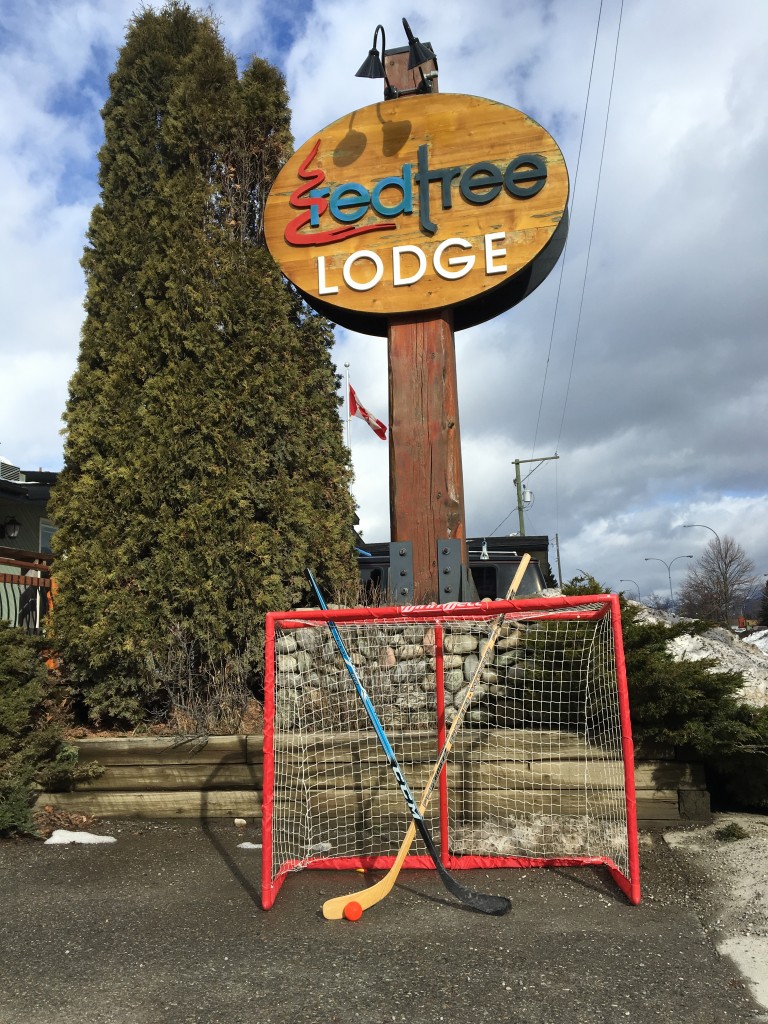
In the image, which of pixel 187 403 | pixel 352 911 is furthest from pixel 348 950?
pixel 187 403

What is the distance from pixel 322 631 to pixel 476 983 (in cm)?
275

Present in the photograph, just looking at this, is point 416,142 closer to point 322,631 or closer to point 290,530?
point 290,530

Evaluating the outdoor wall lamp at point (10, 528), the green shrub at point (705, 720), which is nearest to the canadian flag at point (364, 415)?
the outdoor wall lamp at point (10, 528)

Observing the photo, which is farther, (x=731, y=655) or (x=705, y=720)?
(x=731, y=655)

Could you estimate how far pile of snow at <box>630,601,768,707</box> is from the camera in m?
5.61

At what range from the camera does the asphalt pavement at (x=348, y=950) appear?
2.74 meters

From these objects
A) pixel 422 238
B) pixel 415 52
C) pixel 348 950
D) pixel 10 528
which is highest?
pixel 415 52

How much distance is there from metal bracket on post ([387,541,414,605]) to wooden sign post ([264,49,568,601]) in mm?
70

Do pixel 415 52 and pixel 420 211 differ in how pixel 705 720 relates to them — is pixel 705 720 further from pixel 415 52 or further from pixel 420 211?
pixel 415 52

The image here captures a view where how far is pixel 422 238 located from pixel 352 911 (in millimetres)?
4889

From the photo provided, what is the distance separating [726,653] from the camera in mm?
6438

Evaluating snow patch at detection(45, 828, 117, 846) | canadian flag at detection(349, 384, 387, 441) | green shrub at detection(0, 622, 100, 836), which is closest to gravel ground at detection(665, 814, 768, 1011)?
snow patch at detection(45, 828, 117, 846)

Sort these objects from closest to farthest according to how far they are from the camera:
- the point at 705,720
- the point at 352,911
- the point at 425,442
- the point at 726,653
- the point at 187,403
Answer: the point at 352,911
the point at 705,720
the point at 187,403
the point at 425,442
the point at 726,653

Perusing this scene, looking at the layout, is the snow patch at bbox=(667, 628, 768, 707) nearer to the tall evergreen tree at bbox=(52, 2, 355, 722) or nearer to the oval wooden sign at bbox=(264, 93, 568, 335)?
the tall evergreen tree at bbox=(52, 2, 355, 722)
